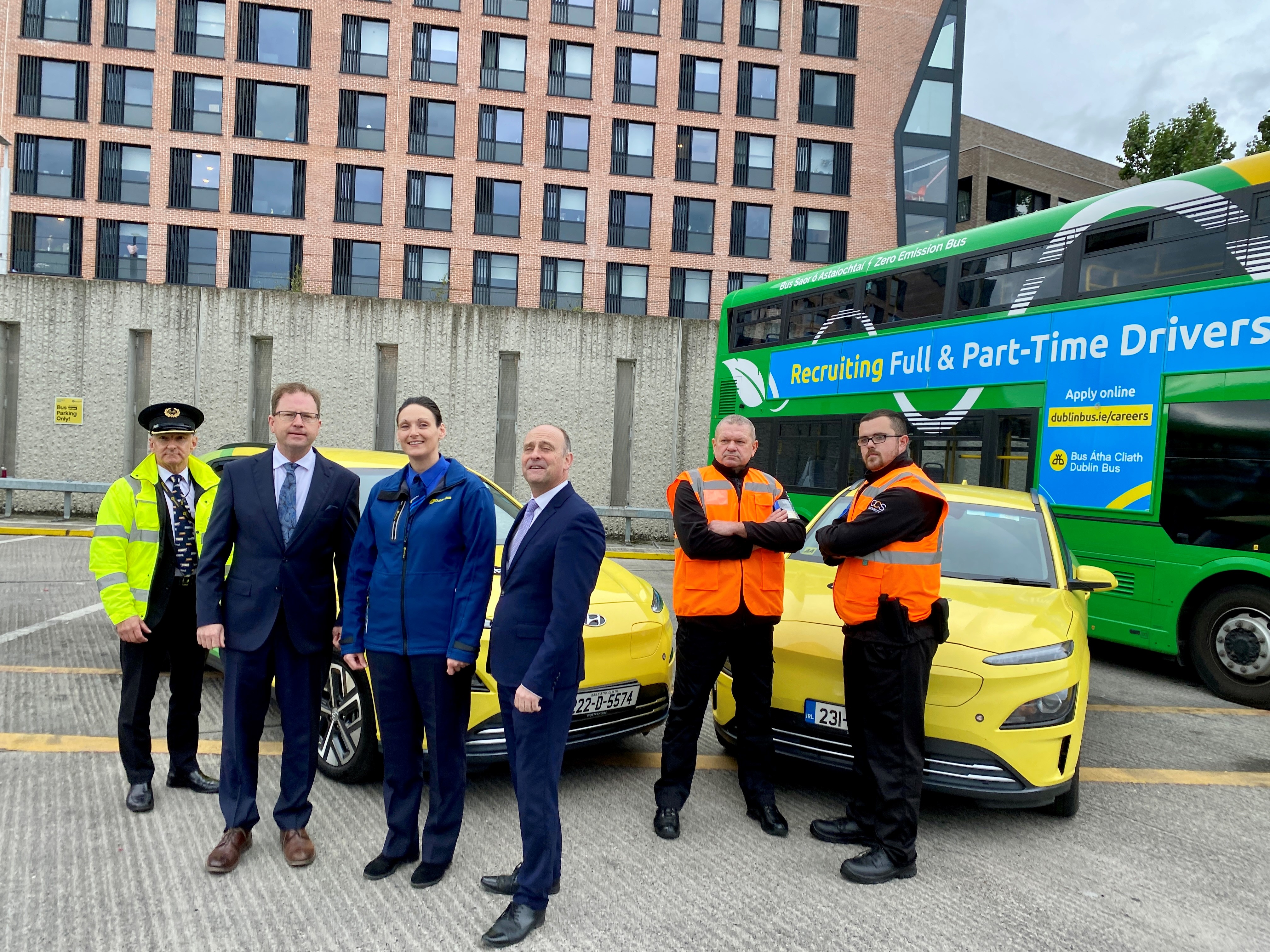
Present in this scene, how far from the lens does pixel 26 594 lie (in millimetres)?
9078

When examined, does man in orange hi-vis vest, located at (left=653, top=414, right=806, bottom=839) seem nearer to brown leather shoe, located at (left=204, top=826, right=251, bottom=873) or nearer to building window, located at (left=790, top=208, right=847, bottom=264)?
brown leather shoe, located at (left=204, top=826, right=251, bottom=873)

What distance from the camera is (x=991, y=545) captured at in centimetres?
527

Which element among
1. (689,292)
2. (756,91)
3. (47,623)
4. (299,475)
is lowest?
(47,623)

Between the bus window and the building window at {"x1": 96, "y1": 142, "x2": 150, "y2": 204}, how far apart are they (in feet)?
107

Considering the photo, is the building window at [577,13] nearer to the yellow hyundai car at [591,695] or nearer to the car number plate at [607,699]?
the yellow hyundai car at [591,695]

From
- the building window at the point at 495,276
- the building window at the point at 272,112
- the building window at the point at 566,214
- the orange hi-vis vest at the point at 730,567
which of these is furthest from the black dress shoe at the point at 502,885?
the building window at the point at 272,112

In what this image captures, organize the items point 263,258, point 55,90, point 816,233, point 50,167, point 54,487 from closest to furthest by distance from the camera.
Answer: point 54,487, point 55,90, point 50,167, point 263,258, point 816,233

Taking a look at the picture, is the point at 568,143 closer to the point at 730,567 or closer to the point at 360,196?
the point at 360,196

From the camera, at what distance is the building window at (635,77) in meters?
32.2

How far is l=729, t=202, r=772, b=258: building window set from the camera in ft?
108

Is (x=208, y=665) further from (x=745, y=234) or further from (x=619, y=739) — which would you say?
(x=745, y=234)

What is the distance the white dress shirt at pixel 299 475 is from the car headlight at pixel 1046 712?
10.3 ft

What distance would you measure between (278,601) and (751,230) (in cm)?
3186

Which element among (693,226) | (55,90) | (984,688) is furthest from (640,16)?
(984,688)
